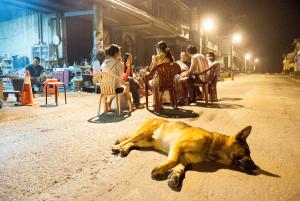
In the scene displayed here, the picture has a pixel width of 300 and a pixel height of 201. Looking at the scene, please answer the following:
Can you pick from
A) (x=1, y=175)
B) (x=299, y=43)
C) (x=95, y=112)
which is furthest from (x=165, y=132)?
(x=299, y=43)

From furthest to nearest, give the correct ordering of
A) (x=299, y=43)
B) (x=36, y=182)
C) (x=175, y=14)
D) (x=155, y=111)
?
(x=299, y=43), (x=175, y=14), (x=155, y=111), (x=36, y=182)

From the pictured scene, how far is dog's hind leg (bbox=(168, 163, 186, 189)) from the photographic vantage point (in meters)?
2.70

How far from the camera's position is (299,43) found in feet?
152

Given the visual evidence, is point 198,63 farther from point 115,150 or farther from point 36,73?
point 36,73

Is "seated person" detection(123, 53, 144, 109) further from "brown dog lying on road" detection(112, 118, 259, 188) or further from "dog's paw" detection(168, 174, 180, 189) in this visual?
"dog's paw" detection(168, 174, 180, 189)

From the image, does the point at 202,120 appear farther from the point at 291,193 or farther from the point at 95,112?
the point at 291,193

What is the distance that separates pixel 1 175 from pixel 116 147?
1.36 m

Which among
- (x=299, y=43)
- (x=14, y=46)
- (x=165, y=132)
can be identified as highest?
(x=299, y=43)

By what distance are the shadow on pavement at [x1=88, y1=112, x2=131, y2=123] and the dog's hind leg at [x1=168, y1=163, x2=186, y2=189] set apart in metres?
3.25

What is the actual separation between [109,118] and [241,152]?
3772mm

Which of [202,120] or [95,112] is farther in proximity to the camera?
[95,112]

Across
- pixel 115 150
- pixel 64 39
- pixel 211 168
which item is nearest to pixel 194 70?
pixel 115 150

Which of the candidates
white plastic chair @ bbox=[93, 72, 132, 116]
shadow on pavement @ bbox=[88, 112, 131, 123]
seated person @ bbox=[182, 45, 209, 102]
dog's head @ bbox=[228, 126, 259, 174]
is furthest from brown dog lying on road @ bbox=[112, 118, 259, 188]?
seated person @ bbox=[182, 45, 209, 102]

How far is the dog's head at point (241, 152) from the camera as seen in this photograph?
3.01 metres
